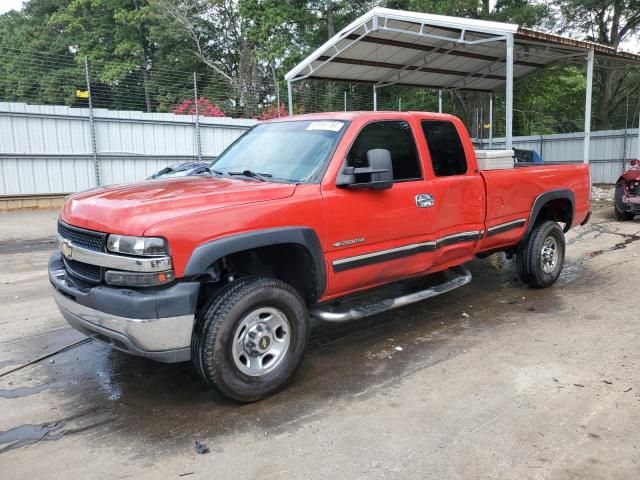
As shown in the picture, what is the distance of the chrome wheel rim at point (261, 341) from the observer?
3.55 m

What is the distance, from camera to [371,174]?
402cm

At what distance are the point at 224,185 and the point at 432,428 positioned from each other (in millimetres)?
2235

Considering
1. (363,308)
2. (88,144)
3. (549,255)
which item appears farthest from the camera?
(88,144)

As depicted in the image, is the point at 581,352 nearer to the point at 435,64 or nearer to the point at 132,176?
the point at 435,64

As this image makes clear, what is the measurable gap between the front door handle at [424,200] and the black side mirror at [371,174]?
591 millimetres

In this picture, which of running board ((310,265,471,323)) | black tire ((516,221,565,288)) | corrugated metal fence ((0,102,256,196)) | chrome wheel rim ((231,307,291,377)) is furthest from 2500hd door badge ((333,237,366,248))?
corrugated metal fence ((0,102,256,196))

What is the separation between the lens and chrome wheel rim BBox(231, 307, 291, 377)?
355 centimetres

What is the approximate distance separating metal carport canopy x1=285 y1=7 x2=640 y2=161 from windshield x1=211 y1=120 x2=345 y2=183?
Result: 7265 millimetres

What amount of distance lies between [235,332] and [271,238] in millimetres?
670

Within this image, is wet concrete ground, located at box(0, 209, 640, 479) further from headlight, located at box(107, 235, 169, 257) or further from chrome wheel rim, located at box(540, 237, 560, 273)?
headlight, located at box(107, 235, 169, 257)

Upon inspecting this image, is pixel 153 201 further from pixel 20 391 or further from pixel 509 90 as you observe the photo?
pixel 509 90

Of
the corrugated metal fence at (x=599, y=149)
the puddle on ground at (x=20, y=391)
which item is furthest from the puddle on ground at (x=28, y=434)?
the corrugated metal fence at (x=599, y=149)

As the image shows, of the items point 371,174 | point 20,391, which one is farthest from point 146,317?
point 371,174

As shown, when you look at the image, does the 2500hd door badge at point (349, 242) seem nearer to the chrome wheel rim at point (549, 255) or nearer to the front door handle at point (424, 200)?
the front door handle at point (424, 200)
